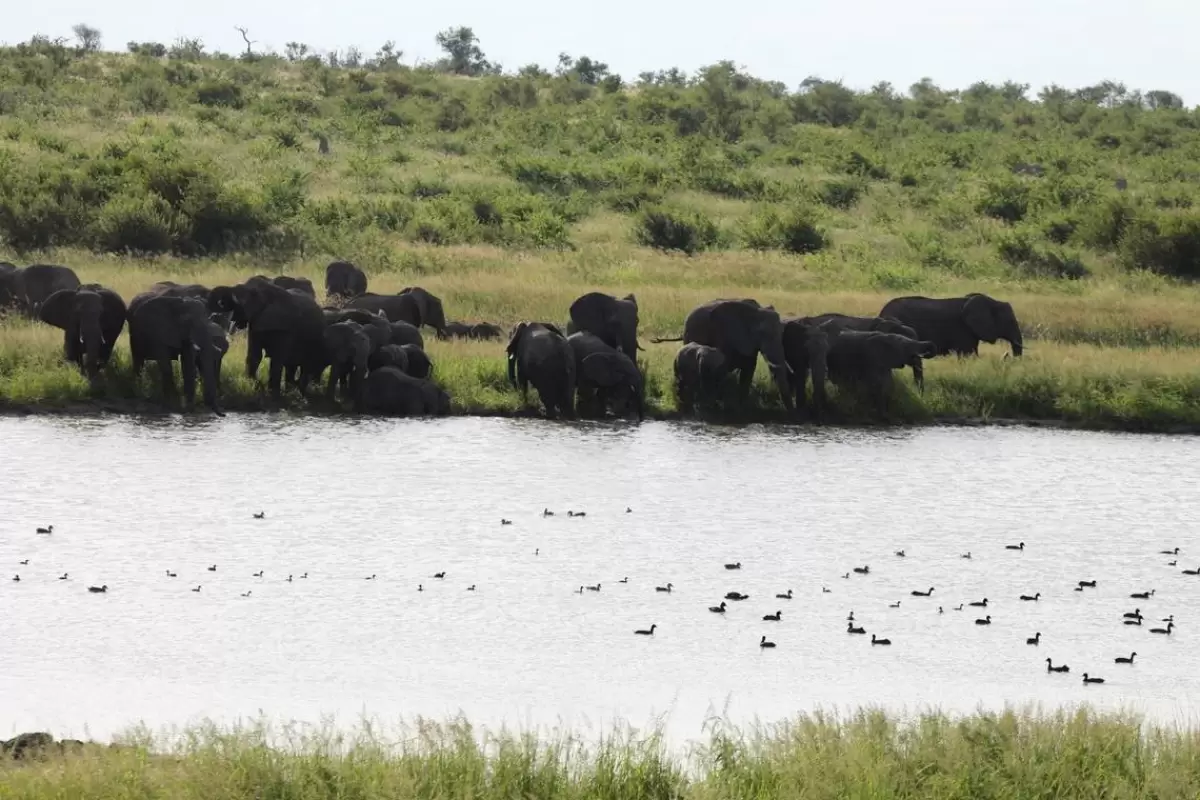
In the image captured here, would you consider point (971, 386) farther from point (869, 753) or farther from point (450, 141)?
point (450, 141)

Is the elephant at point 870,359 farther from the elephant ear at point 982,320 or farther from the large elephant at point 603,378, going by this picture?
the elephant ear at point 982,320

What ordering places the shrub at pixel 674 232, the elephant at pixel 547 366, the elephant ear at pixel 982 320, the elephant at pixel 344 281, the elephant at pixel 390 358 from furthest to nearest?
1. the shrub at pixel 674 232
2. the elephant at pixel 344 281
3. the elephant ear at pixel 982 320
4. the elephant at pixel 390 358
5. the elephant at pixel 547 366

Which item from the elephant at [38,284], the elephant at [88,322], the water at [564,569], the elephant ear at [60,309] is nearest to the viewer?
the water at [564,569]

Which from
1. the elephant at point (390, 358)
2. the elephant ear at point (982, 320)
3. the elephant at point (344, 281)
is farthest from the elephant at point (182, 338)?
the elephant ear at point (982, 320)

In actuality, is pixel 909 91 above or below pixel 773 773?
above

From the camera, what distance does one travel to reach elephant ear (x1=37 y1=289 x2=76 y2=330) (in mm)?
23719

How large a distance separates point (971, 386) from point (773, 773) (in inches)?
691

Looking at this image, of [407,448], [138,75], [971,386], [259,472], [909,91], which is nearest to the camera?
[259,472]

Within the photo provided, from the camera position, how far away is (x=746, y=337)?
24.7 m

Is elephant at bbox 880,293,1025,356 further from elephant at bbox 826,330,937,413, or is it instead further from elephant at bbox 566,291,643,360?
elephant at bbox 566,291,643,360

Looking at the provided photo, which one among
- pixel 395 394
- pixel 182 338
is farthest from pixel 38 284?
pixel 395 394

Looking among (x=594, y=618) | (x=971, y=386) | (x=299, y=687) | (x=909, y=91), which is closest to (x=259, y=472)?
(x=594, y=618)

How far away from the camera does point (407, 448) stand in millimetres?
21641

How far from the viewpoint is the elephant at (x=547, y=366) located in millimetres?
23531
